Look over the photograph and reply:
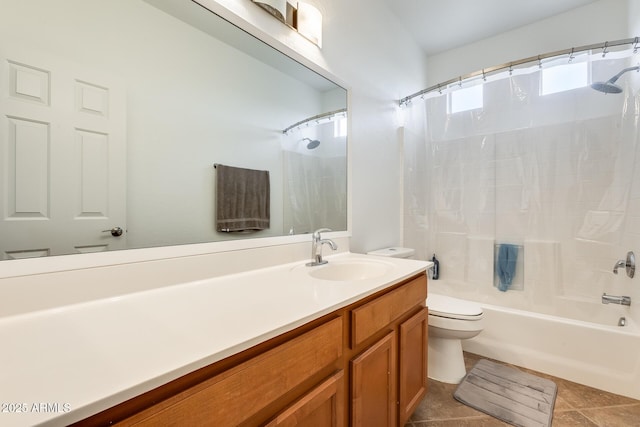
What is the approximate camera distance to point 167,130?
95 centimetres

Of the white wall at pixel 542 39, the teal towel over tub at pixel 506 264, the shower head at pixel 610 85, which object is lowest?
the teal towel over tub at pixel 506 264

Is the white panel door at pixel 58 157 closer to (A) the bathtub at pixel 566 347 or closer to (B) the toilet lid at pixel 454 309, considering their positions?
(B) the toilet lid at pixel 454 309

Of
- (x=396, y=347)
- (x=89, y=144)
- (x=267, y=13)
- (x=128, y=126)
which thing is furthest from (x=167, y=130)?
(x=396, y=347)

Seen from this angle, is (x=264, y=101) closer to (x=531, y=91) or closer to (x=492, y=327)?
(x=531, y=91)

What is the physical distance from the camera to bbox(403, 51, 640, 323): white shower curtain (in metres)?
1.72

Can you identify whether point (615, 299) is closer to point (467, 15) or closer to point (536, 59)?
point (536, 59)

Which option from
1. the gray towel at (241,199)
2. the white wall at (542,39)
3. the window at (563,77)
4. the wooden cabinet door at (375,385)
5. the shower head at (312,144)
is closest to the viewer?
the wooden cabinet door at (375,385)

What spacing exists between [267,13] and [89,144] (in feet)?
2.98

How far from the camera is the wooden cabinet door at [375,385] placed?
87 centimetres

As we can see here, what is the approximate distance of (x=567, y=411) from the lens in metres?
1.41

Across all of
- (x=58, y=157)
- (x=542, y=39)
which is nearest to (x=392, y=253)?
(x=58, y=157)

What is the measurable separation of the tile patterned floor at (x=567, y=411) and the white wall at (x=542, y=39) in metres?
2.36

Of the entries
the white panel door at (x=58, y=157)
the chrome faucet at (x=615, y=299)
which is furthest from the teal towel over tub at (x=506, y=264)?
the white panel door at (x=58, y=157)

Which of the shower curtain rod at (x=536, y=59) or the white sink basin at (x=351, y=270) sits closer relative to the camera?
the white sink basin at (x=351, y=270)
